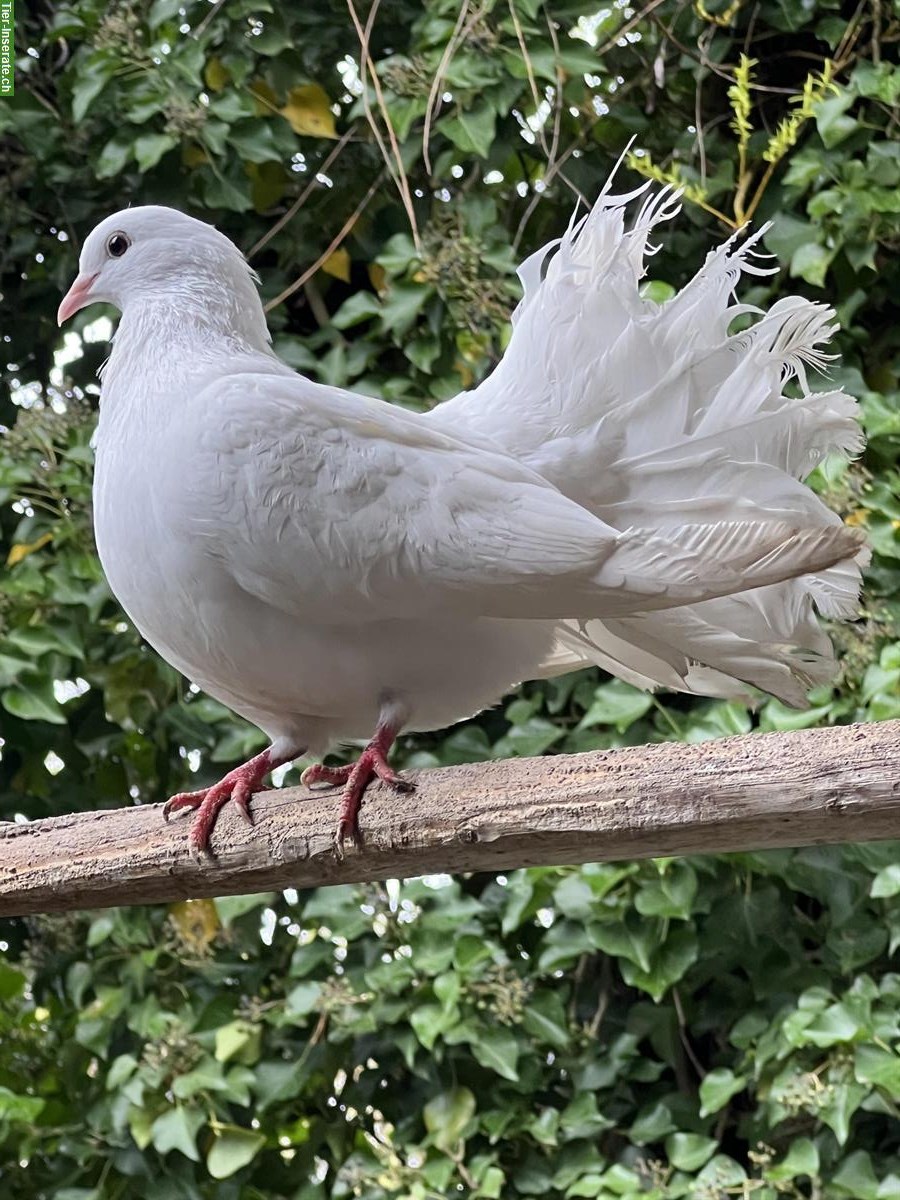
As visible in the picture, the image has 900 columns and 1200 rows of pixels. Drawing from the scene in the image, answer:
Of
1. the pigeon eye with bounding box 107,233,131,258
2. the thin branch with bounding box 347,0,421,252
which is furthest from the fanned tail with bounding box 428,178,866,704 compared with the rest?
the thin branch with bounding box 347,0,421,252

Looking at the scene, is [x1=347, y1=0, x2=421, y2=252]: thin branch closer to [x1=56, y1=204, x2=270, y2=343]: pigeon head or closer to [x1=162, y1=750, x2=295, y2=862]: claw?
[x1=56, y1=204, x2=270, y2=343]: pigeon head

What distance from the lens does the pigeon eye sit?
1979 millimetres

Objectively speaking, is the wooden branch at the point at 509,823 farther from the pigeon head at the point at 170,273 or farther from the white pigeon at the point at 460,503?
the pigeon head at the point at 170,273

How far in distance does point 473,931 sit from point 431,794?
105 cm

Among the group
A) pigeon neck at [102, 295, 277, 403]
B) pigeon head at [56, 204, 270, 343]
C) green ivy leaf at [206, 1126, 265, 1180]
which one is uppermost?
pigeon head at [56, 204, 270, 343]

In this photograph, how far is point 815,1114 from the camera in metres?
2.51

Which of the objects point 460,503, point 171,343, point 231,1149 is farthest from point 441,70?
point 231,1149

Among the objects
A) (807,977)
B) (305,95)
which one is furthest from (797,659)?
(305,95)

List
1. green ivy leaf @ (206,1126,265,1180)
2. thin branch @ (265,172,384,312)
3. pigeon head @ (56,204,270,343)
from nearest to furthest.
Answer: pigeon head @ (56,204,270,343)
green ivy leaf @ (206,1126,265,1180)
thin branch @ (265,172,384,312)

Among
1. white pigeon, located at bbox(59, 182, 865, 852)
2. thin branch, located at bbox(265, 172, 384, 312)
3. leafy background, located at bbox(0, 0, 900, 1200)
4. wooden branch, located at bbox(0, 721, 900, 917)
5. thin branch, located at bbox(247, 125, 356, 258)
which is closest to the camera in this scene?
wooden branch, located at bbox(0, 721, 900, 917)

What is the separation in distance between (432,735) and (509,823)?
1.41 meters

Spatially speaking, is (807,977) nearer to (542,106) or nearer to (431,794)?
(431,794)

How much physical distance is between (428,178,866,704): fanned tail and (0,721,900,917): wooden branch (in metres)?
0.37

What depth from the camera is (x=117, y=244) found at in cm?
199
